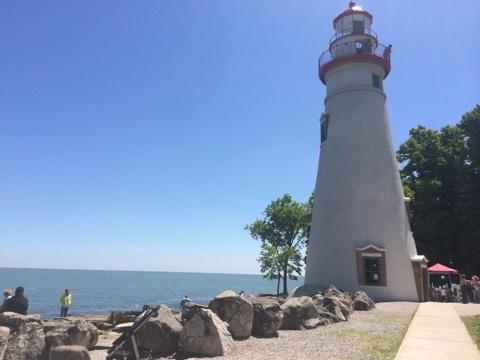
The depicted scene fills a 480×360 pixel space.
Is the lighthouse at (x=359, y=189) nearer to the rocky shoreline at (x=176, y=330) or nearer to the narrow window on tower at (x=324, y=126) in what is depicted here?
the narrow window on tower at (x=324, y=126)

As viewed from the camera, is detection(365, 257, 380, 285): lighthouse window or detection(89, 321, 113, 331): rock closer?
detection(89, 321, 113, 331): rock

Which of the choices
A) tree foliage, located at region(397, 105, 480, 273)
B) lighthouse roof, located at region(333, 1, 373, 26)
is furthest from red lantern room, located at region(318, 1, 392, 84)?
tree foliage, located at region(397, 105, 480, 273)

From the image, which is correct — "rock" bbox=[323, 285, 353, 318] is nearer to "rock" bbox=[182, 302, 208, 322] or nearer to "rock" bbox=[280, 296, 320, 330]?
"rock" bbox=[280, 296, 320, 330]

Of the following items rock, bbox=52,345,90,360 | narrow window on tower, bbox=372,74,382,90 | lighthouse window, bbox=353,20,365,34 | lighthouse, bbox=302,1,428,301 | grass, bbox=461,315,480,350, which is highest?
lighthouse window, bbox=353,20,365,34

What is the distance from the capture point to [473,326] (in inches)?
478

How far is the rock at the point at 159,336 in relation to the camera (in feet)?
29.5

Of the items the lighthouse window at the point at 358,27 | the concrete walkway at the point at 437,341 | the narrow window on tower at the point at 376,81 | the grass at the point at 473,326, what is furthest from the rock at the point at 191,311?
the lighthouse window at the point at 358,27

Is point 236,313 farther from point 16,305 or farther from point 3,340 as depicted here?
point 16,305

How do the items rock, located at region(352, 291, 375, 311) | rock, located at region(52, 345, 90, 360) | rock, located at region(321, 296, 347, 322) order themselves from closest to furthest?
rock, located at region(52, 345, 90, 360), rock, located at region(321, 296, 347, 322), rock, located at region(352, 291, 375, 311)

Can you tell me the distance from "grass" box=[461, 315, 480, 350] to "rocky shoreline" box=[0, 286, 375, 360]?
4.70 meters

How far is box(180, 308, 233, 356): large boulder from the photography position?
348 inches

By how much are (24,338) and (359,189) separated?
60.5 feet

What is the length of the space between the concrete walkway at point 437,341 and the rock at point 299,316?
3.07 m

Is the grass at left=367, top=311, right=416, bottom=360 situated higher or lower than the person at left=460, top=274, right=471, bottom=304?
lower
